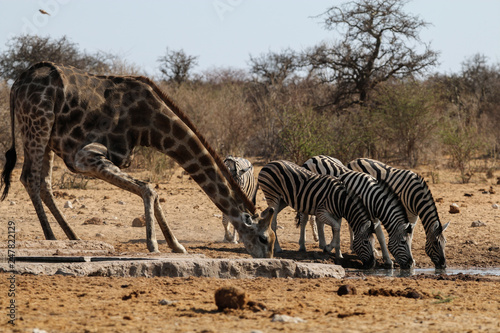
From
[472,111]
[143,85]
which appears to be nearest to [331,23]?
[472,111]

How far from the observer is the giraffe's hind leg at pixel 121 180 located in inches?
303

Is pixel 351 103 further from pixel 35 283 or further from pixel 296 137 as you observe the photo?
pixel 35 283

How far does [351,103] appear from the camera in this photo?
1008 inches

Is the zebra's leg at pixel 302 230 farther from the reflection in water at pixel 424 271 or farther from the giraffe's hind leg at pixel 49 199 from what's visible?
the giraffe's hind leg at pixel 49 199

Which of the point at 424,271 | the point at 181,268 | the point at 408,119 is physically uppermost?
the point at 408,119

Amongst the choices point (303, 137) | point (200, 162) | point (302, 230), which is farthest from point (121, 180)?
point (303, 137)

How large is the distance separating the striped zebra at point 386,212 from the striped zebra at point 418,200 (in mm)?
364

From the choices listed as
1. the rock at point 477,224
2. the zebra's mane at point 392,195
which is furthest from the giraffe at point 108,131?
the rock at point 477,224

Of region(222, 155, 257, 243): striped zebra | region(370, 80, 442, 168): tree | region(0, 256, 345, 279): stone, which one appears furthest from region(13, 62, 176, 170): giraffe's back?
region(370, 80, 442, 168): tree

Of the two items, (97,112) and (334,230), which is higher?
(97,112)

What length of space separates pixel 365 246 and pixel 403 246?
0.56 metres

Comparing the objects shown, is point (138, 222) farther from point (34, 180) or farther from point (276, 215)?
point (34, 180)

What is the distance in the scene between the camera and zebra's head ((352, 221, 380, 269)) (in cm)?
932

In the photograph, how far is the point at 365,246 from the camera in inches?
368
